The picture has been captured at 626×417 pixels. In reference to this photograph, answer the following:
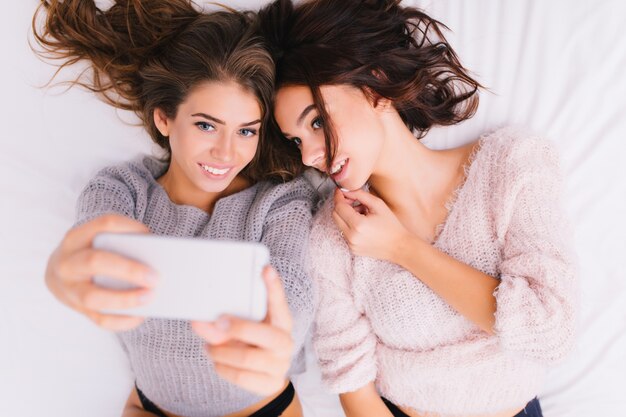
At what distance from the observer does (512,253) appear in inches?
42.8

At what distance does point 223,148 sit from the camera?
1122 millimetres

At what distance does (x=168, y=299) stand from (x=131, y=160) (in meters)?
0.76

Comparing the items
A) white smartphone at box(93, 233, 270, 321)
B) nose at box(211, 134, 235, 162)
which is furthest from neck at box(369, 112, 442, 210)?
white smartphone at box(93, 233, 270, 321)

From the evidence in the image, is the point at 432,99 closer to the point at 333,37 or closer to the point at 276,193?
the point at 333,37

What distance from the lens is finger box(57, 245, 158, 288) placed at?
716 mm

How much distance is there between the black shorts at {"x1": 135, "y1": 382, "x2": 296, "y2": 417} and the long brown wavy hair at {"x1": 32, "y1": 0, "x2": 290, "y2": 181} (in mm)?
544


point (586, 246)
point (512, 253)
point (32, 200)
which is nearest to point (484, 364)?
point (512, 253)

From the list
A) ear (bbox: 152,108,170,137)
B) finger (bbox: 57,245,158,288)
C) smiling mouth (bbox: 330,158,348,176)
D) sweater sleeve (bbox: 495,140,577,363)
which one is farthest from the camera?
ear (bbox: 152,108,170,137)

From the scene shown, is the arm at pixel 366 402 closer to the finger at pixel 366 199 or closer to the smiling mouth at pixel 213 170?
the finger at pixel 366 199

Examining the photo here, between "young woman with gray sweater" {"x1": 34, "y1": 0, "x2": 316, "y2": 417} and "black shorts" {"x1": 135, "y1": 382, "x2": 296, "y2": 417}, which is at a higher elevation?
"young woman with gray sweater" {"x1": 34, "y1": 0, "x2": 316, "y2": 417}

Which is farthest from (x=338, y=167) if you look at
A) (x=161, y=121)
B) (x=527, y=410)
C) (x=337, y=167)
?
(x=527, y=410)

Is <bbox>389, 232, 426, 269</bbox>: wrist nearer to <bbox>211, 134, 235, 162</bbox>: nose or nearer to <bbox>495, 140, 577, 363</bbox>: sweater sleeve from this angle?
<bbox>495, 140, 577, 363</bbox>: sweater sleeve

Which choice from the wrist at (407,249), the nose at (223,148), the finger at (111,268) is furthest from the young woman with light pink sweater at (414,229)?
the finger at (111,268)

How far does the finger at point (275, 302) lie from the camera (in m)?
0.75
